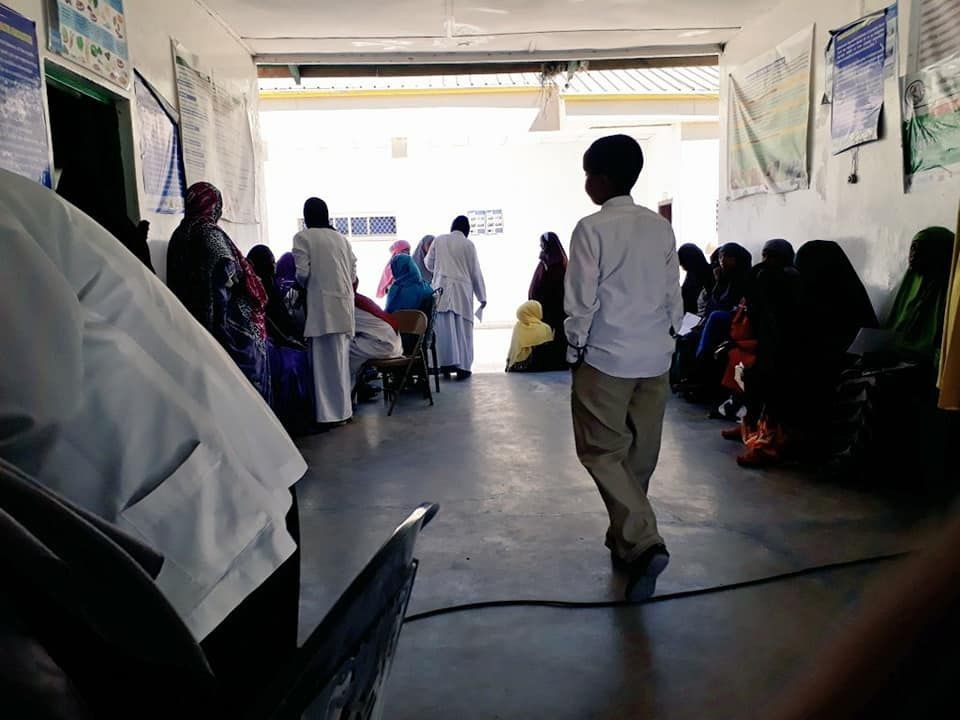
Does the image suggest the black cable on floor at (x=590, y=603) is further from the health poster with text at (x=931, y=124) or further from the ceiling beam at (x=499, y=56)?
the ceiling beam at (x=499, y=56)

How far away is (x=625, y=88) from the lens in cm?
852

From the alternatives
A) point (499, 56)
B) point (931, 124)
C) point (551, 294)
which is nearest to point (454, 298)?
point (551, 294)

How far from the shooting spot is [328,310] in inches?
187

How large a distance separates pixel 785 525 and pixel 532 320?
4288 millimetres

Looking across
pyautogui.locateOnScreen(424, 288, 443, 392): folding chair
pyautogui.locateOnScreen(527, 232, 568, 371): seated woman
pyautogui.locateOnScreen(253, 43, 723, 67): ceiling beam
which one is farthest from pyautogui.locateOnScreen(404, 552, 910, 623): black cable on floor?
pyautogui.locateOnScreen(253, 43, 723, 67): ceiling beam

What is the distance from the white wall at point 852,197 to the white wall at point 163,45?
3.86 meters

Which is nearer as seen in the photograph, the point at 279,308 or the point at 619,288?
the point at 619,288

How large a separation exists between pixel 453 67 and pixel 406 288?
6.44 feet

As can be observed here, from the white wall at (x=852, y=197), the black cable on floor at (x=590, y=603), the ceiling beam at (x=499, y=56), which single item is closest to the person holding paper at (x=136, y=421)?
the black cable on floor at (x=590, y=603)

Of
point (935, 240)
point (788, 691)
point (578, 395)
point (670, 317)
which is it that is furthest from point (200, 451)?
point (935, 240)

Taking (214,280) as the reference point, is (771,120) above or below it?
above

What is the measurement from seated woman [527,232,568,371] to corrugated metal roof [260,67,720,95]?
6.22 ft

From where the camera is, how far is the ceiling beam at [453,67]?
244 inches

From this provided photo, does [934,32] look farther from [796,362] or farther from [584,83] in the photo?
[584,83]
